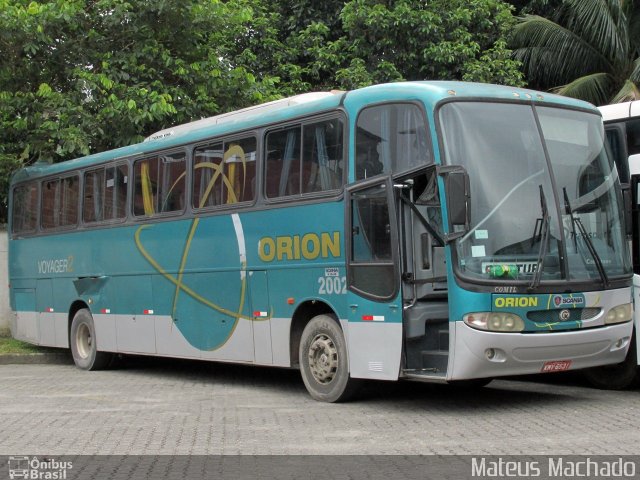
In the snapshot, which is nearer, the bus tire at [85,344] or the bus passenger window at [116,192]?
the bus passenger window at [116,192]

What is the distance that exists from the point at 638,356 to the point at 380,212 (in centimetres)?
341

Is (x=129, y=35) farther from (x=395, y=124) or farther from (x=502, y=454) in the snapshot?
(x=502, y=454)

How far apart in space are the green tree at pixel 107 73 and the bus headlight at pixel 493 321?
9.62 m

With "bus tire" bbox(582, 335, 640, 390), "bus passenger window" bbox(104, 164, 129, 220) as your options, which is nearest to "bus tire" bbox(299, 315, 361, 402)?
"bus tire" bbox(582, 335, 640, 390)

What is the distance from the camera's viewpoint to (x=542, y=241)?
32.5ft

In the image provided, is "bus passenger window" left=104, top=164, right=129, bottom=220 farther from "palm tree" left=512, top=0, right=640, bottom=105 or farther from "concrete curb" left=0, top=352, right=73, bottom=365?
"palm tree" left=512, top=0, right=640, bottom=105

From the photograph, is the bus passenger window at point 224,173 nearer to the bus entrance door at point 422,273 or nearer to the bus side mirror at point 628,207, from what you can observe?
the bus entrance door at point 422,273

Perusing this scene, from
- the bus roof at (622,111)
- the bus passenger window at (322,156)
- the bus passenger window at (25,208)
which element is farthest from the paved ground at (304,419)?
the bus passenger window at (25,208)

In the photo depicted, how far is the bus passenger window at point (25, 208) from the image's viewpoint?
60.6 feet

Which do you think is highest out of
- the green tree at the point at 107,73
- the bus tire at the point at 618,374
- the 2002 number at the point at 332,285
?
the green tree at the point at 107,73

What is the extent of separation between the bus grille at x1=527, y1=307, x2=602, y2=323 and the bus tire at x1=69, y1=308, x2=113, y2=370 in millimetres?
8994

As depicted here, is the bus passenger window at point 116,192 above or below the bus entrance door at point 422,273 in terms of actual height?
above

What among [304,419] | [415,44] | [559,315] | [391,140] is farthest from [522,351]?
[415,44]

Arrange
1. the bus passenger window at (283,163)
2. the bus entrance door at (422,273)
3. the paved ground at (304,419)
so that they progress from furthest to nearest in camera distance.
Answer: the bus passenger window at (283,163) < the bus entrance door at (422,273) < the paved ground at (304,419)
